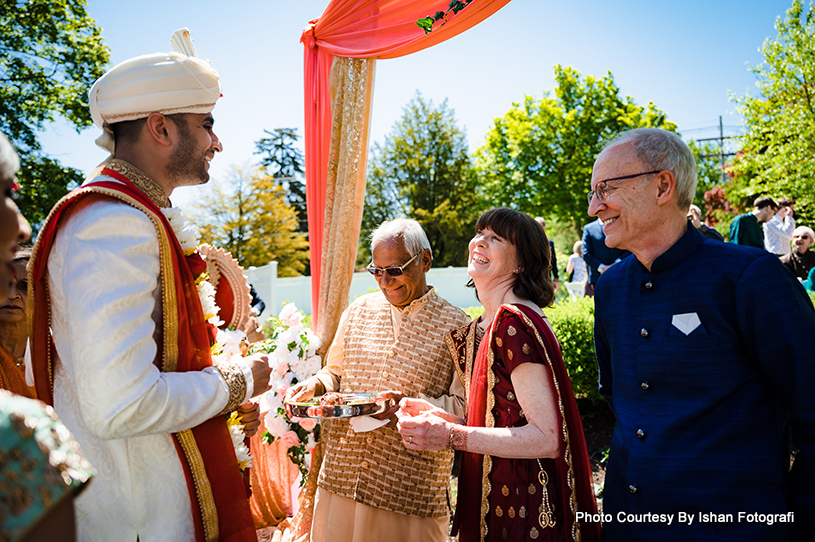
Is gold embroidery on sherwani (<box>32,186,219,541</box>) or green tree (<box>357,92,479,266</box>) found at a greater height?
green tree (<box>357,92,479,266</box>)

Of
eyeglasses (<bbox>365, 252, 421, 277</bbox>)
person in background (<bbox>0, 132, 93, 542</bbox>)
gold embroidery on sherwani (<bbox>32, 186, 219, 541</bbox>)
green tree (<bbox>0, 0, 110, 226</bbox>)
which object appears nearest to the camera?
person in background (<bbox>0, 132, 93, 542</bbox>)

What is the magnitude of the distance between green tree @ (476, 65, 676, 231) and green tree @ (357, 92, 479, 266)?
4.34m

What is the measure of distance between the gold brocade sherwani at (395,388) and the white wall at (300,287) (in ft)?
28.4

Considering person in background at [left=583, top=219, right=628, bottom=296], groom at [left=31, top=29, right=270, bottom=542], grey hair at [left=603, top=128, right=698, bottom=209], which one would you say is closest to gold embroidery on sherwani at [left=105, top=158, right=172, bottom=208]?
groom at [left=31, top=29, right=270, bottom=542]

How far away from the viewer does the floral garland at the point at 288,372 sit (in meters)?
3.06

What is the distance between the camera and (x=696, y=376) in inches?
71.6

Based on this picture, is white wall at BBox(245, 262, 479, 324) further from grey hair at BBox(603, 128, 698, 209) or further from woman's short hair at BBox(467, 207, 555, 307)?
grey hair at BBox(603, 128, 698, 209)

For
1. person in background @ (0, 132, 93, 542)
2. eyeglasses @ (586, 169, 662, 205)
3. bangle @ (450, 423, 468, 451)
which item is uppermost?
eyeglasses @ (586, 169, 662, 205)

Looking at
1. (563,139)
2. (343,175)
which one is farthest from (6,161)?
(563,139)

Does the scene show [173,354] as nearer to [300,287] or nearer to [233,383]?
[233,383]

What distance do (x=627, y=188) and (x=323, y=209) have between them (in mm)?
2425

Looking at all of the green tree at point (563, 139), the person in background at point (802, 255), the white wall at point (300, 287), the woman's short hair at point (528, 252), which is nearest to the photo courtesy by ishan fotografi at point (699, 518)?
the woman's short hair at point (528, 252)

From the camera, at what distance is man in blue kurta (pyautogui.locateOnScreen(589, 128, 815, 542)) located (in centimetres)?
169

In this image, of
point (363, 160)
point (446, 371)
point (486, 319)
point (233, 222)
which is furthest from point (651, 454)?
point (233, 222)
